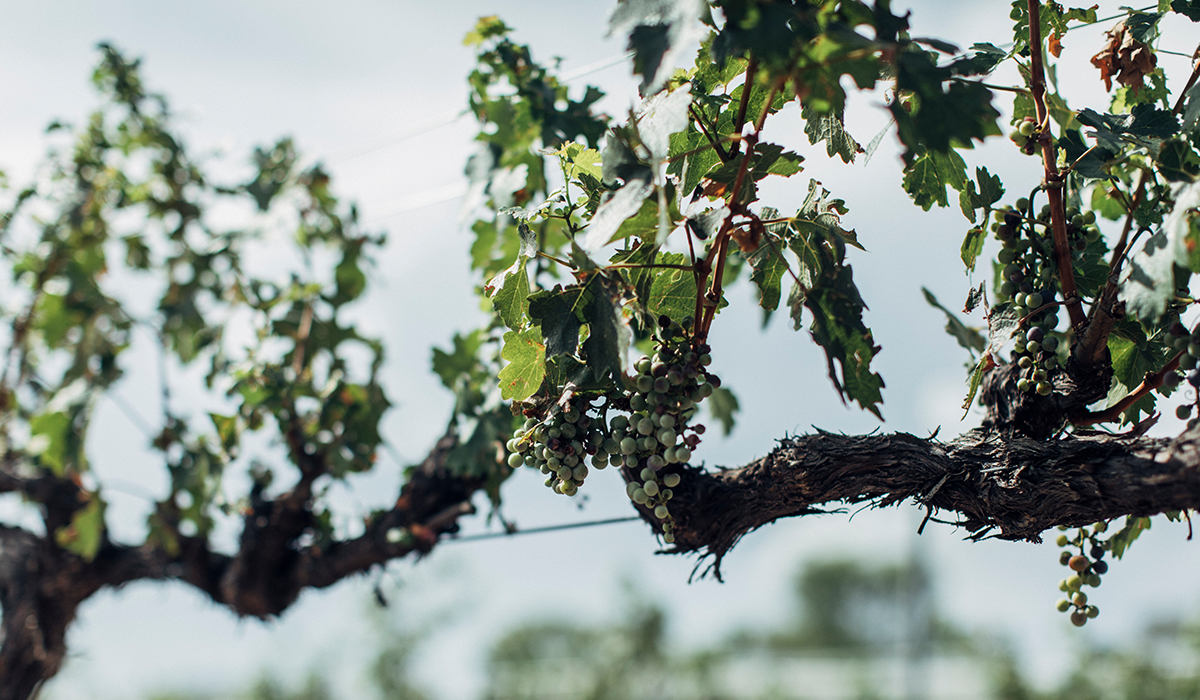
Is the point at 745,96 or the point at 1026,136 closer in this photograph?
the point at 745,96

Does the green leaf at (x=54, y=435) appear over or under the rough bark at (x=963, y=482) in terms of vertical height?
over

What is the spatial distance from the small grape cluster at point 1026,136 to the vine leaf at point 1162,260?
270 mm

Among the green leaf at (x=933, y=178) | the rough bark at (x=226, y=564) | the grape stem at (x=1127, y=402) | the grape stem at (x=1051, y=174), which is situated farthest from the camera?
the rough bark at (x=226, y=564)

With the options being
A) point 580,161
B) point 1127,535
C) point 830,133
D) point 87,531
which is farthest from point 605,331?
point 87,531

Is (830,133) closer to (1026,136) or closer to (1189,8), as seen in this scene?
(1026,136)

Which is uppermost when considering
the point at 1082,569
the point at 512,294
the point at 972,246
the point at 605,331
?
the point at 972,246

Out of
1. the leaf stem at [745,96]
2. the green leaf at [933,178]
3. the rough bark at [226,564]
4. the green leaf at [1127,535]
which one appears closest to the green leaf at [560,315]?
the leaf stem at [745,96]

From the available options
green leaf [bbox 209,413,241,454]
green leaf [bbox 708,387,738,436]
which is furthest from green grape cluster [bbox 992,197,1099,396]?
green leaf [bbox 209,413,241,454]

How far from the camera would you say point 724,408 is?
6.98 feet

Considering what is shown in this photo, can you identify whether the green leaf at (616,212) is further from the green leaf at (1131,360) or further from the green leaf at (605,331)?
the green leaf at (1131,360)

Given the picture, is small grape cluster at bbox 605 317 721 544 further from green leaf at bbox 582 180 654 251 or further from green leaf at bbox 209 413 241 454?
green leaf at bbox 209 413 241 454

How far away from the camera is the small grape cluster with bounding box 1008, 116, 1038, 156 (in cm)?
116

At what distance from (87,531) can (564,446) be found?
6.65 feet

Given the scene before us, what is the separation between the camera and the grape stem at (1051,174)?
116cm
